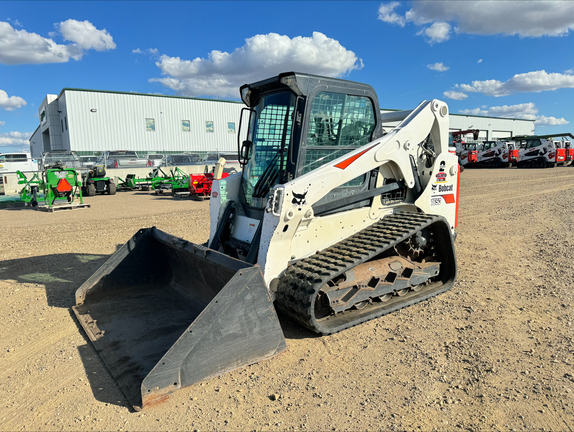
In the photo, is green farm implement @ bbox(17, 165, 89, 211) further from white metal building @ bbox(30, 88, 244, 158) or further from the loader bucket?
white metal building @ bbox(30, 88, 244, 158)

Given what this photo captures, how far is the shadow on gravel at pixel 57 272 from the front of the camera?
16.9 feet

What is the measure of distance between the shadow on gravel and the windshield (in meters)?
2.55

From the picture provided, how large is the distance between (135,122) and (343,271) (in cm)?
3161

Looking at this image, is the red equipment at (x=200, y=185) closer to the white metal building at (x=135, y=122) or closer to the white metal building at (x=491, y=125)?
the white metal building at (x=135, y=122)

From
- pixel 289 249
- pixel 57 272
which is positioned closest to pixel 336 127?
pixel 289 249

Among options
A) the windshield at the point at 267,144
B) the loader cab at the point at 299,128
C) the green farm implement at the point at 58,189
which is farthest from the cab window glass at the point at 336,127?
the green farm implement at the point at 58,189

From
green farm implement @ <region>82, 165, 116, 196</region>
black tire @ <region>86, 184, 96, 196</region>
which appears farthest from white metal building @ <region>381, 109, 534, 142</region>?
black tire @ <region>86, 184, 96, 196</region>

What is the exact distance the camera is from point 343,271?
3.77m

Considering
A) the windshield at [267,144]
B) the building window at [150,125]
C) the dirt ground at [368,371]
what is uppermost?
the building window at [150,125]

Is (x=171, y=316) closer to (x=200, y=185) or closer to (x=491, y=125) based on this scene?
(x=200, y=185)

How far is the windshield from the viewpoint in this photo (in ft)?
14.3

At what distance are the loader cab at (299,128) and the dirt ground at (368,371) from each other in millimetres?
1573

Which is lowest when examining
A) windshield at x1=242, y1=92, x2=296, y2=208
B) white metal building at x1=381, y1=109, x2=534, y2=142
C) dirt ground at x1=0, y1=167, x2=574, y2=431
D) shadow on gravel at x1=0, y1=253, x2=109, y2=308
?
dirt ground at x1=0, y1=167, x2=574, y2=431

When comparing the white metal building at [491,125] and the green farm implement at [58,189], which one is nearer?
the green farm implement at [58,189]
